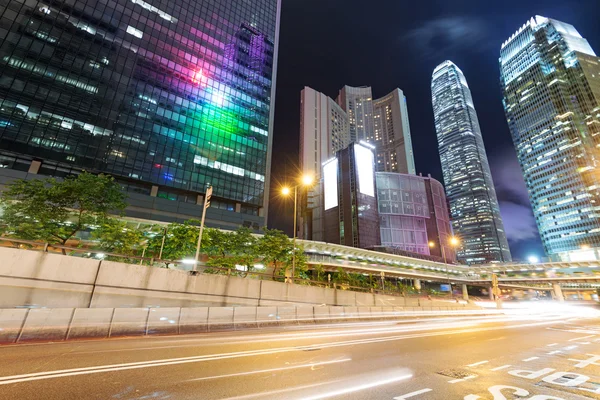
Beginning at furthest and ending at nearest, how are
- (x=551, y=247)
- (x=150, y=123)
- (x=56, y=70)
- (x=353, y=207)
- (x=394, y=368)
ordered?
(x=551, y=247), (x=353, y=207), (x=150, y=123), (x=56, y=70), (x=394, y=368)

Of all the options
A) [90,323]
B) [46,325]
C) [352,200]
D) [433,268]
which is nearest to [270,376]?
[90,323]

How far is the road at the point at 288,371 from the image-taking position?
4977 millimetres

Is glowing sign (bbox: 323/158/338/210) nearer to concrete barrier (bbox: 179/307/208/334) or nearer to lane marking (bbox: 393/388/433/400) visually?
concrete barrier (bbox: 179/307/208/334)

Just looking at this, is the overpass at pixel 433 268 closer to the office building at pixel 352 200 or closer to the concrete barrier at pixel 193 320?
the office building at pixel 352 200

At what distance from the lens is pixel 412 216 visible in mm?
125562

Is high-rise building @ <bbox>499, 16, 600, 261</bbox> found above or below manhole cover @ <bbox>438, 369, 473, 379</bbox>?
above

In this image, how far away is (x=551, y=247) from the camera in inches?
6191

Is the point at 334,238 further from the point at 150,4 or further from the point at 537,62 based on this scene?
the point at 537,62

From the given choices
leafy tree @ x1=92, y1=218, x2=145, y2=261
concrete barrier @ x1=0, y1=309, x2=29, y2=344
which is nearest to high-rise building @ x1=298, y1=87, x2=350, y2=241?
leafy tree @ x1=92, y1=218, x2=145, y2=261

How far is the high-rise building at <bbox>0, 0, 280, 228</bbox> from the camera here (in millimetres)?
51250

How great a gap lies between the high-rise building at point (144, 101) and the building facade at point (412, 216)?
237ft

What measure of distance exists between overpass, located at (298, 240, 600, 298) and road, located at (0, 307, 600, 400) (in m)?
46.0

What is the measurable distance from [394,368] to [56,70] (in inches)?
3112

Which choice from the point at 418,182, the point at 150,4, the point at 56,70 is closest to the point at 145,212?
the point at 56,70
